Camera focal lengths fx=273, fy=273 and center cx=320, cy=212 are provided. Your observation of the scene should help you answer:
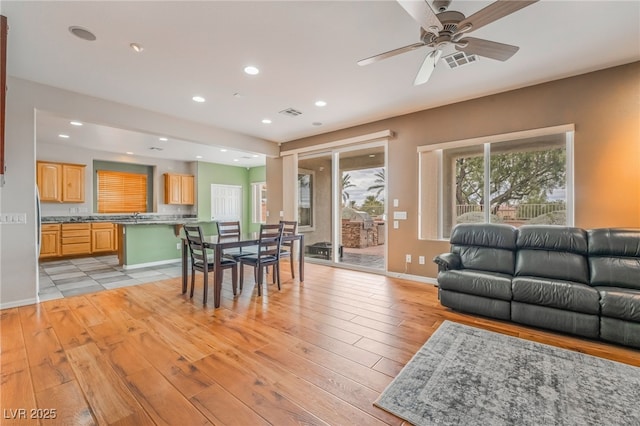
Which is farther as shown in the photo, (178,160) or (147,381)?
(178,160)

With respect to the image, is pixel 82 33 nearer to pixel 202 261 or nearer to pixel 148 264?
pixel 202 261

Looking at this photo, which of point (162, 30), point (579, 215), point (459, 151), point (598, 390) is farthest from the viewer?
point (459, 151)

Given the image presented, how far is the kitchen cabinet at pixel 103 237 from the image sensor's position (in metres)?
6.83

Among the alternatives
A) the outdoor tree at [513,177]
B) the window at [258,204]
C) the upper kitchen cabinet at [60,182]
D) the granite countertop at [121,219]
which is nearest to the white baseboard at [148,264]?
the granite countertop at [121,219]

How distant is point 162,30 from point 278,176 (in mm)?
4297

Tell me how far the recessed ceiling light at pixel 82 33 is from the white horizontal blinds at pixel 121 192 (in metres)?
6.18

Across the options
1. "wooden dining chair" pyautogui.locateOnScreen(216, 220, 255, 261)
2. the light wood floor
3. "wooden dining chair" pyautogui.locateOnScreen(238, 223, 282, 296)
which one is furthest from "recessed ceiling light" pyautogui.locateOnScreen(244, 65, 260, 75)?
the light wood floor

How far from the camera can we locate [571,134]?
3.34 m

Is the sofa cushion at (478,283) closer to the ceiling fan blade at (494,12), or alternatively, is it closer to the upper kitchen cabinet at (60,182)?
the ceiling fan blade at (494,12)

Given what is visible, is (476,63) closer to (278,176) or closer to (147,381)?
(147,381)

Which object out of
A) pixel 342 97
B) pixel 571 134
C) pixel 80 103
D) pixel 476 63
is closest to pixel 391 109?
pixel 342 97

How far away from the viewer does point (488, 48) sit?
2.14 metres

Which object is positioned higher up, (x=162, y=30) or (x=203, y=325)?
(x=162, y=30)

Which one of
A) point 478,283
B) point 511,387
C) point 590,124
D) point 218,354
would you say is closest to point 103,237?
point 218,354
